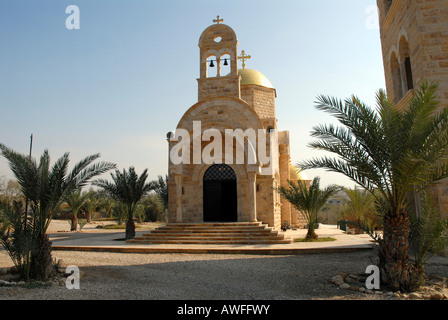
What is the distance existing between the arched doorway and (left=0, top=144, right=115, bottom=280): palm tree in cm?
789

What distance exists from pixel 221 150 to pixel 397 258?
9669 millimetres

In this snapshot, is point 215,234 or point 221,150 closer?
→ point 215,234

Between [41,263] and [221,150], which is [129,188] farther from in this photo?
[41,263]

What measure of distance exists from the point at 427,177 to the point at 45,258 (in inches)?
293

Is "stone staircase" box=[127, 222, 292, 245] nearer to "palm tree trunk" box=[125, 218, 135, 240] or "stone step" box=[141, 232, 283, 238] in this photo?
"stone step" box=[141, 232, 283, 238]

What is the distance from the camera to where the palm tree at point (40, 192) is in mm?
6418

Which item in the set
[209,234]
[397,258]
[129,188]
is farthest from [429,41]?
[129,188]

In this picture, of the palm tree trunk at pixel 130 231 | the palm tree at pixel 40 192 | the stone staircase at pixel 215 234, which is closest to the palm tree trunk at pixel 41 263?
the palm tree at pixel 40 192

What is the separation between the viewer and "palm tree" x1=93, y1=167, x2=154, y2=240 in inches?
571

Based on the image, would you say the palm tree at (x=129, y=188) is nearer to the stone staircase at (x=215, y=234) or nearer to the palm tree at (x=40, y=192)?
the stone staircase at (x=215, y=234)

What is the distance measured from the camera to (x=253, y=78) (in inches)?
752

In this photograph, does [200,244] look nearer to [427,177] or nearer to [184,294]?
[184,294]

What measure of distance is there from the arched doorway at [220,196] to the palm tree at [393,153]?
8.32 meters
